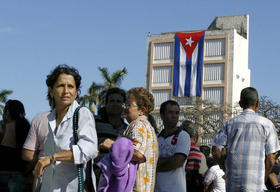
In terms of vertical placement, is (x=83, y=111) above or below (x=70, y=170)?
above

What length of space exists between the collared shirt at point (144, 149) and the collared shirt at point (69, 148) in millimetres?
735

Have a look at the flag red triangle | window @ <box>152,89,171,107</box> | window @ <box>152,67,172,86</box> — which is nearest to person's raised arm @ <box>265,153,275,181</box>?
the flag red triangle

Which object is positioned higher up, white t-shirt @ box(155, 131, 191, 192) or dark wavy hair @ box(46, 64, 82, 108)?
dark wavy hair @ box(46, 64, 82, 108)

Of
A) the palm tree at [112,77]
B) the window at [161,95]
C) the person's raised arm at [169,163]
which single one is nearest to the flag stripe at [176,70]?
the window at [161,95]

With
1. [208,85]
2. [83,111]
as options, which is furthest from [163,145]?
[208,85]

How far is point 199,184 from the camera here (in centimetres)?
816

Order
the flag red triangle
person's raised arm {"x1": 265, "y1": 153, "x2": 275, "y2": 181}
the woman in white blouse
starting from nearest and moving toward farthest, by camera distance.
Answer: the woman in white blouse → person's raised arm {"x1": 265, "y1": 153, "x2": 275, "y2": 181} → the flag red triangle

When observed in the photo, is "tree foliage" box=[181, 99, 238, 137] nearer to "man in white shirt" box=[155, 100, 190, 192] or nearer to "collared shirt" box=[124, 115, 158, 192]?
"man in white shirt" box=[155, 100, 190, 192]

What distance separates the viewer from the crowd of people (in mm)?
4738

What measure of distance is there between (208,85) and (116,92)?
230 feet

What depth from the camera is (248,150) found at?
22.1ft

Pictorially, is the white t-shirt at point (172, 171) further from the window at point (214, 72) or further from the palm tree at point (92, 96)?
the window at point (214, 72)

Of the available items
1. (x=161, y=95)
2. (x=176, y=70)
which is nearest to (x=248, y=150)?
(x=176, y=70)

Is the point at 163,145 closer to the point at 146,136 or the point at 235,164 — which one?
the point at 235,164
